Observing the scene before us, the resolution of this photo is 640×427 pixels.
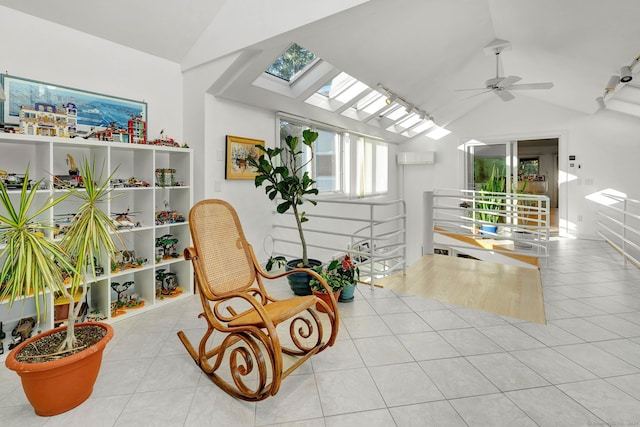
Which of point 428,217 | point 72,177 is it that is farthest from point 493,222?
point 72,177

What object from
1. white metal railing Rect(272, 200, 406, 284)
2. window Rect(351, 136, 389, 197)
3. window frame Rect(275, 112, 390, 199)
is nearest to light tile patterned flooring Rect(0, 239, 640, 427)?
white metal railing Rect(272, 200, 406, 284)

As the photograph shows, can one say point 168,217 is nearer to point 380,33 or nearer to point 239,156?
point 239,156

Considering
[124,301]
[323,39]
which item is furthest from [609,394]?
[124,301]

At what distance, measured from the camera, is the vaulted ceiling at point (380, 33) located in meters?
2.81

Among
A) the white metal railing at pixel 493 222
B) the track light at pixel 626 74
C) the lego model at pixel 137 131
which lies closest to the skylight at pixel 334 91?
the lego model at pixel 137 131

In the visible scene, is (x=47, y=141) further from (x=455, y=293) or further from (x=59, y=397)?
(x=455, y=293)

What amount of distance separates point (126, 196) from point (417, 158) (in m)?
6.46

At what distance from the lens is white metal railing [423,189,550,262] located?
4.32 m

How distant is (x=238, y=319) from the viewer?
1.93 metres

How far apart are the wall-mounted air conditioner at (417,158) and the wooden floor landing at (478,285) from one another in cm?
375

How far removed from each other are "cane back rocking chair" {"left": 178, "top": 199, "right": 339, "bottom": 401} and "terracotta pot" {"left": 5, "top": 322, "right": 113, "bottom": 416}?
1.86ft

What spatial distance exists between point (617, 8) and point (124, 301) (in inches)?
199

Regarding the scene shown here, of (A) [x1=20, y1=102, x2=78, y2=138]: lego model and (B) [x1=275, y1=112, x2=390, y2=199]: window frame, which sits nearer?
(A) [x1=20, y1=102, x2=78, y2=138]: lego model

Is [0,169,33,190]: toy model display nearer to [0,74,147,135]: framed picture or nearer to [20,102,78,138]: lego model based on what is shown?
[20,102,78,138]: lego model
